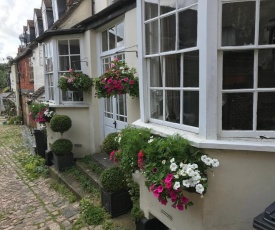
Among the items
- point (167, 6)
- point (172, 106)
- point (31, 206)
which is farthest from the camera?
point (31, 206)

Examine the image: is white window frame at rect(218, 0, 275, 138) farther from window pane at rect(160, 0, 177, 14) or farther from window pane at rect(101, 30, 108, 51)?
window pane at rect(101, 30, 108, 51)

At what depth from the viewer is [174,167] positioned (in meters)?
2.54

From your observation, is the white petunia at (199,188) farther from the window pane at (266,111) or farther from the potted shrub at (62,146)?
the potted shrub at (62,146)

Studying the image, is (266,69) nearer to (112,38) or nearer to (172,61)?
(172,61)

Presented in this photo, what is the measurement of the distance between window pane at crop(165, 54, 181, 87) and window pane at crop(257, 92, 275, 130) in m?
0.98

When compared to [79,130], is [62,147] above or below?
below

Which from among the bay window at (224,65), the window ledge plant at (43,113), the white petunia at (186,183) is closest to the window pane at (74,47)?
the window ledge plant at (43,113)

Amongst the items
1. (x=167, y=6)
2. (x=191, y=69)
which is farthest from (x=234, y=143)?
(x=167, y=6)

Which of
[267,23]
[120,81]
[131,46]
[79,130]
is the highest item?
[131,46]

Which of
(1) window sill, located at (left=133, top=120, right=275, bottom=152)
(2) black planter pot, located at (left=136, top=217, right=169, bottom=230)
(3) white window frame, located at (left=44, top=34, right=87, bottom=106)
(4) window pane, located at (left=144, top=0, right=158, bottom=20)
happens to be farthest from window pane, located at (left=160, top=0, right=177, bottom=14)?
(3) white window frame, located at (left=44, top=34, right=87, bottom=106)

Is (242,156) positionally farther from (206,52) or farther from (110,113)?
(110,113)

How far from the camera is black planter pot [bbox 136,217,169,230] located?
3.62 meters

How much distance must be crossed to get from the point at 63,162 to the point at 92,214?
2764 millimetres

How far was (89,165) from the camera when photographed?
6625 millimetres
